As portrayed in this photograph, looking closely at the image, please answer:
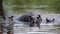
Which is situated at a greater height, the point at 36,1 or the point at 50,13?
Answer: the point at 36,1

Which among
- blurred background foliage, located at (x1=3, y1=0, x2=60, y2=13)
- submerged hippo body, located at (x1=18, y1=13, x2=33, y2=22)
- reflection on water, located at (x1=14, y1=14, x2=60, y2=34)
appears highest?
blurred background foliage, located at (x1=3, y1=0, x2=60, y2=13)

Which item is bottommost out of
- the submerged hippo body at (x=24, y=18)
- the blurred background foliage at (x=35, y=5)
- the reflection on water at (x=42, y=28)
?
the reflection on water at (x=42, y=28)

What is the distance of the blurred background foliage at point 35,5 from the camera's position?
1860 mm

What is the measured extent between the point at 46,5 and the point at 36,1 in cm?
13

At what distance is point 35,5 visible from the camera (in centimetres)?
187

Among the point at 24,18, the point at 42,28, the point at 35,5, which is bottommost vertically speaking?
the point at 42,28

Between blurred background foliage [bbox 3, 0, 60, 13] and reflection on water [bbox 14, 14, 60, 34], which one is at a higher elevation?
blurred background foliage [bbox 3, 0, 60, 13]

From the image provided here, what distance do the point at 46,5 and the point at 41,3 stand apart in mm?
65

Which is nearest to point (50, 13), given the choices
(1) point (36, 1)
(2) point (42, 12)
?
(2) point (42, 12)

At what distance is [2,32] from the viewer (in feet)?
6.05

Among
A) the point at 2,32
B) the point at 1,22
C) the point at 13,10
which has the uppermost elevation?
the point at 13,10

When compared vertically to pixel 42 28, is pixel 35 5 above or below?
above

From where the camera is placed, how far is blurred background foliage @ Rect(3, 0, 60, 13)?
1.86 metres

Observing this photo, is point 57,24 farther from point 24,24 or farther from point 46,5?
point 24,24
